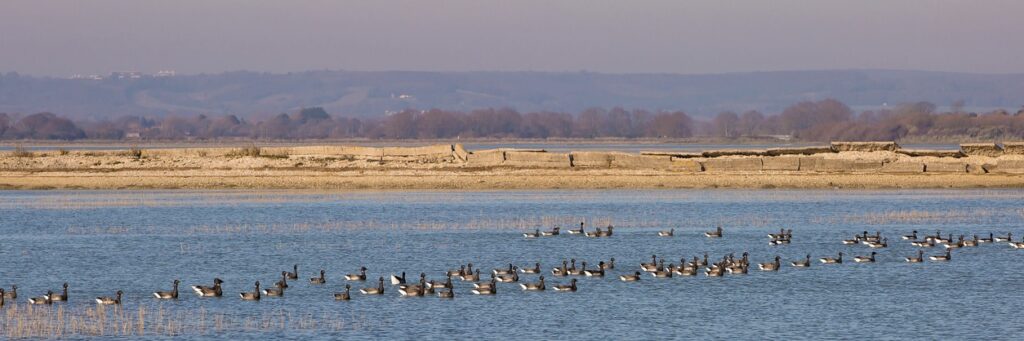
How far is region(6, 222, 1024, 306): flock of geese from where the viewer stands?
1009 inches

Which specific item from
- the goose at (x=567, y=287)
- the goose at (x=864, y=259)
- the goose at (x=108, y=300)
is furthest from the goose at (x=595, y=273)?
the goose at (x=108, y=300)

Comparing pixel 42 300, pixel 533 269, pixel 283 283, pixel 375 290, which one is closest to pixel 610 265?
pixel 533 269

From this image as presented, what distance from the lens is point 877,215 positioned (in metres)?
41.6

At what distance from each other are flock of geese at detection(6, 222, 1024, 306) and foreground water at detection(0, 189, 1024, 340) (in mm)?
276

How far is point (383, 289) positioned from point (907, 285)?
8.89 meters

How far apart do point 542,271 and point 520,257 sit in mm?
2259

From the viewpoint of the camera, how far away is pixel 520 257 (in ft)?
105

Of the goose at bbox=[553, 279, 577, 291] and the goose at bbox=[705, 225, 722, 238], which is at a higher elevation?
the goose at bbox=[705, 225, 722, 238]

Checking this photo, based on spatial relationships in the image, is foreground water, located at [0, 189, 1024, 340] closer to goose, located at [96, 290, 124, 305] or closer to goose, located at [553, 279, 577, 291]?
goose, located at [96, 290, 124, 305]

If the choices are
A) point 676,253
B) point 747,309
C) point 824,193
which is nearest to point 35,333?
point 747,309

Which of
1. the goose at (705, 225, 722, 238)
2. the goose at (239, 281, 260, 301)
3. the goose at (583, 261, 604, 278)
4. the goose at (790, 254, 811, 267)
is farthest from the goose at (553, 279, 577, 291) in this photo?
the goose at (705, 225, 722, 238)

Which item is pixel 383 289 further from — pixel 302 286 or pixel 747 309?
pixel 747 309

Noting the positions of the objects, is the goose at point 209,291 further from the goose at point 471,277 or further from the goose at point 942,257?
the goose at point 942,257

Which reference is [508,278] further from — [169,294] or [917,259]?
[917,259]
